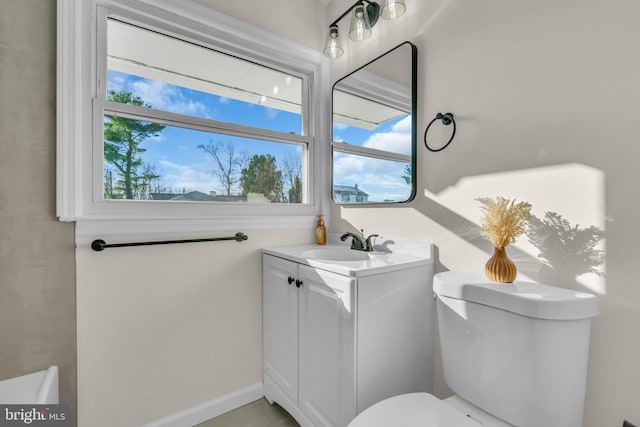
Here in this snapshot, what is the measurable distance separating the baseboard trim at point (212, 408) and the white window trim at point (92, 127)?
925 mm

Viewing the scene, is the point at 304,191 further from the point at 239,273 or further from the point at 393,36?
the point at 393,36

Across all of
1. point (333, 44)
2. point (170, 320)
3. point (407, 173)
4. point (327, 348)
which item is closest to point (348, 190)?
point (407, 173)

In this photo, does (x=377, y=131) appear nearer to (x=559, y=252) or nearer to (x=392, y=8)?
(x=392, y=8)

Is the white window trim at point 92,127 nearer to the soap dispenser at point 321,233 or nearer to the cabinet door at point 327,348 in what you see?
the soap dispenser at point 321,233

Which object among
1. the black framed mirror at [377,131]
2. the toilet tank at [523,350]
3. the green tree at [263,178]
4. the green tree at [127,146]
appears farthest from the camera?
the green tree at [263,178]

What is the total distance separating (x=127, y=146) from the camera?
1438 mm

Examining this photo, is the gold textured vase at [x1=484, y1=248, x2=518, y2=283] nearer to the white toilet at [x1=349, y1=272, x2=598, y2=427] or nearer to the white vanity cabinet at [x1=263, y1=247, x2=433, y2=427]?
the white toilet at [x1=349, y1=272, x2=598, y2=427]

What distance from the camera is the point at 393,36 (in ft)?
5.24

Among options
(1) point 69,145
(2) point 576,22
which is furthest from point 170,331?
(2) point 576,22

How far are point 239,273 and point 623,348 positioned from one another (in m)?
1.59

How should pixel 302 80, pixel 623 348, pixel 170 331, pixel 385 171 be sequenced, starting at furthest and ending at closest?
pixel 302 80 < pixel 385 171 < pixel 170 331 < pixel 623 348

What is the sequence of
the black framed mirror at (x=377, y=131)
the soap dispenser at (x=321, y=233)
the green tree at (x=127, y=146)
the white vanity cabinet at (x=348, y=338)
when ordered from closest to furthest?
the white vanity cabinet at (x=348, y=338) → the green tree at (x=127, y=146) → the black framed mirror at (x=377, y=131) → the soap dispenser at (x=321, y=233)

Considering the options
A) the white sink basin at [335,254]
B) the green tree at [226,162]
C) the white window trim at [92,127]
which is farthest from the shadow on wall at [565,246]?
the green tree at [226,162]

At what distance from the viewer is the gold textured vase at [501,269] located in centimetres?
100
